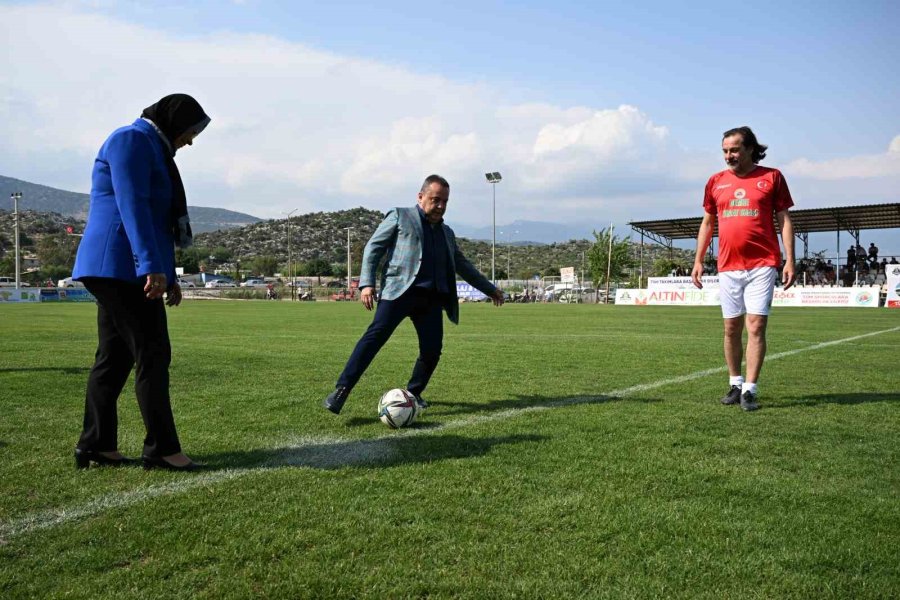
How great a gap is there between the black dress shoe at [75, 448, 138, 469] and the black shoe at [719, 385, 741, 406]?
433 cm

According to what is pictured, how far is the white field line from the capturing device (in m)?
2.76

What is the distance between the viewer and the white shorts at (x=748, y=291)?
5.53 m

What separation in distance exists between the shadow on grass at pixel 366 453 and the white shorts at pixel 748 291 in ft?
8.06

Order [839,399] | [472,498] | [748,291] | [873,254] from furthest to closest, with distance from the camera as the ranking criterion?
1. [873,254]
2. [839,399]
3. [748,291]
4. [472,498]

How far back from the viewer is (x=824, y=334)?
44.0 feet

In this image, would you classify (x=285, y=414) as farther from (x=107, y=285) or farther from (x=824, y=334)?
(x=824, y=334)

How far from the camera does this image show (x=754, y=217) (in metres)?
5.58

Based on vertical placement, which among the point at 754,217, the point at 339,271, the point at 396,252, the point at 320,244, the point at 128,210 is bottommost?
the point at 396,252

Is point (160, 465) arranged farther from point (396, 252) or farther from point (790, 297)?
point (790, 297)

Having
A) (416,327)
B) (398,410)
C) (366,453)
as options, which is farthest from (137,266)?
(416,327)

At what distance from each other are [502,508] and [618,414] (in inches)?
90.7

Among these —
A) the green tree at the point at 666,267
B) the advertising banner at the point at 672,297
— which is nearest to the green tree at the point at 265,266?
Result: the green tree at the point at 666,267

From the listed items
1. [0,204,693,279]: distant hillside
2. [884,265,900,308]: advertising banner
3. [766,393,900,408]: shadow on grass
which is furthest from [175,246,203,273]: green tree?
[766,393,900,408]: shadow on grass

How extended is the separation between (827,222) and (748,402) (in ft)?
162
